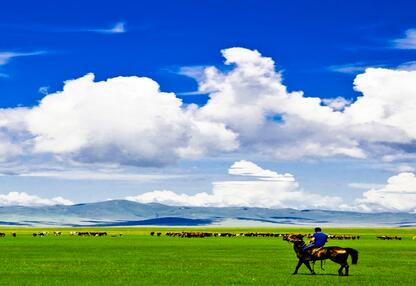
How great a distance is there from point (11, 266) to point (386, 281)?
21.4 meters

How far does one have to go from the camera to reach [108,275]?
35.3m

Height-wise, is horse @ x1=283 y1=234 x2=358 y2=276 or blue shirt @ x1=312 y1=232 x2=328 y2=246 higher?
blue shirt @ x1=312 y1=232 x2=328 y2=246

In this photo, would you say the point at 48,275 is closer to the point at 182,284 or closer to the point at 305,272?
the point at 182,284

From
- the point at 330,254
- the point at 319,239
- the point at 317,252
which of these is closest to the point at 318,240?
the point at 319,239

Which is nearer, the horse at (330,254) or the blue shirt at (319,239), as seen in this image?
the horse at (330,254)

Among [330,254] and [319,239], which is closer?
[330,254]

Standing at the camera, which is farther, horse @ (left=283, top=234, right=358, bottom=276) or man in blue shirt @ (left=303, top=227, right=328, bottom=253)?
man in blue shirt @ (left=303, top=227, right=328, bottom=253)

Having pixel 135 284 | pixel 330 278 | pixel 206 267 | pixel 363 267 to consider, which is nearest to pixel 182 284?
pixel 135 284

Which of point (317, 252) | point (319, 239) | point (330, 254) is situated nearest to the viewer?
point (330, 254)

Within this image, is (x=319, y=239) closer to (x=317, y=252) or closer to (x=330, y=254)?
(x=317, y=252)

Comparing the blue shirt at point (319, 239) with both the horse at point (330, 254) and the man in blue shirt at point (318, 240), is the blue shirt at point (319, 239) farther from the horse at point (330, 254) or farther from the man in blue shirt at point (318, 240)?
the horse at point (330, 254)

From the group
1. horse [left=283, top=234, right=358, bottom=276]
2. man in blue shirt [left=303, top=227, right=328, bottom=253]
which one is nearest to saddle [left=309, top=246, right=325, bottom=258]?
horse [left=283, top=234, right=358, bottom=276]

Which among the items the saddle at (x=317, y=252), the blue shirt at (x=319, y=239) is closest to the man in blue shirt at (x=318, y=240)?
the blue shirt at (x=319, y=239)

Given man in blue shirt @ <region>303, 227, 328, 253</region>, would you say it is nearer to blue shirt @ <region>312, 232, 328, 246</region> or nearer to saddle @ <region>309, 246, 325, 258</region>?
blue shirt @ <region>312, 232, 328, 246</region>
